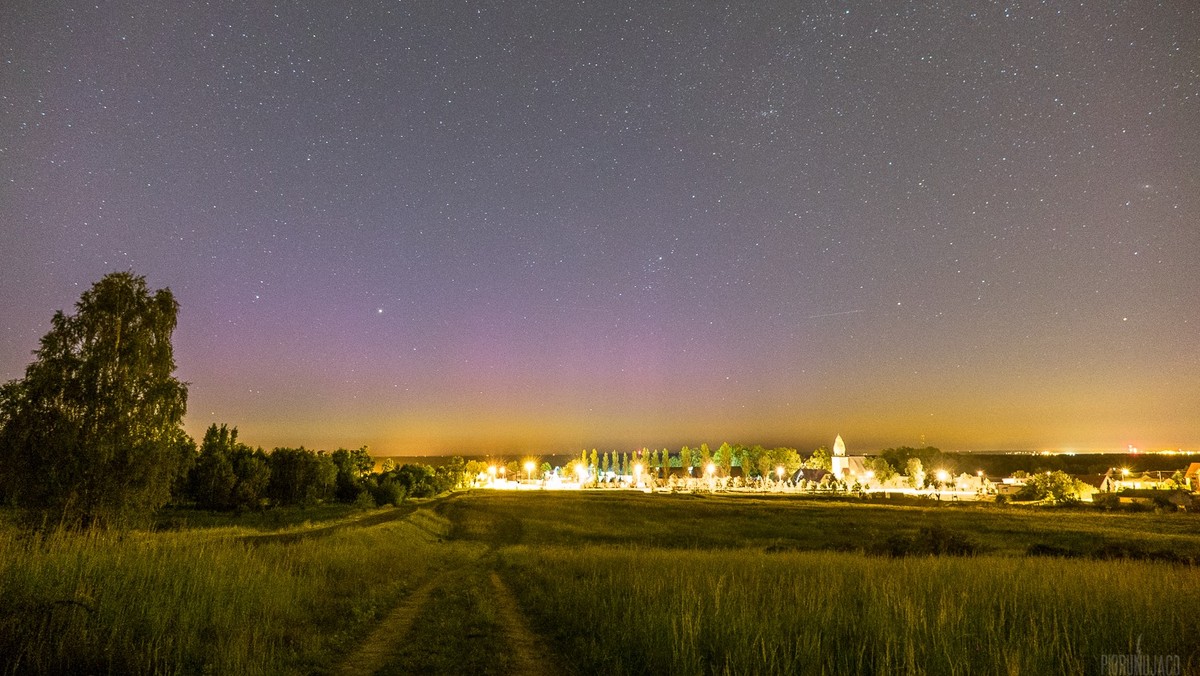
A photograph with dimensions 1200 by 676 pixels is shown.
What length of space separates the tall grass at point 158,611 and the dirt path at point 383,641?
1.35ft

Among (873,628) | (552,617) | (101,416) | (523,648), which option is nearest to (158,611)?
(523,648)

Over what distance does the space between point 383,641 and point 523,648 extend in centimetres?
280

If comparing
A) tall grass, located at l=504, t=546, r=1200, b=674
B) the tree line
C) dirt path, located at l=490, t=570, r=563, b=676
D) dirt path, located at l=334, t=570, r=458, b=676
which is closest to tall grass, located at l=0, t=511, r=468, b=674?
dirt path, located at l=334, t=570, r=458, b=676

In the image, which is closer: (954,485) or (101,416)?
(101,416)

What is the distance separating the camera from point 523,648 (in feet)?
33.5

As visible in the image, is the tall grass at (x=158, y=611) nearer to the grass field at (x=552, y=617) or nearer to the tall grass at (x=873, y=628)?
the grass field at (x=552, y=617)

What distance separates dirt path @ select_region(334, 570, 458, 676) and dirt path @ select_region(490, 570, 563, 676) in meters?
2.12

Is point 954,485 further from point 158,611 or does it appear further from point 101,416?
point 158,611

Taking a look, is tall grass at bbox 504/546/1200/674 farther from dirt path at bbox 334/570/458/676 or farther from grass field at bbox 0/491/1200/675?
dirt path at bbox 334/570/458/676

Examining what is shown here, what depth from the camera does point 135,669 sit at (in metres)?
7.40

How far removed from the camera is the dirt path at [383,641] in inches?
352

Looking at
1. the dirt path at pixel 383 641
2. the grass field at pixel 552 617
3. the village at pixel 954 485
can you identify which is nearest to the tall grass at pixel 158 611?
the grass field at pixel 552 617

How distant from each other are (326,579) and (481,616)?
19.6 feet

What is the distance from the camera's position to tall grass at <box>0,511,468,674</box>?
7.42 m
